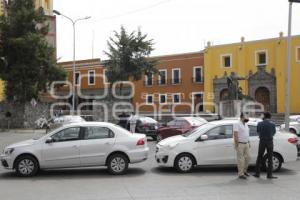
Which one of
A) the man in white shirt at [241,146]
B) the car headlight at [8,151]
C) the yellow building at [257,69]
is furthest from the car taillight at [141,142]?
the yellow building at [257,69]

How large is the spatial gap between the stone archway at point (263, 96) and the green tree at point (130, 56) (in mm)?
12426

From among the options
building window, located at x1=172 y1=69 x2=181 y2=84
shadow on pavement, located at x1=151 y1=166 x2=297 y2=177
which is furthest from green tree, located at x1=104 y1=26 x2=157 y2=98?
shadow on pavement, located at x1=151 y1=166 x2=297 y2=177

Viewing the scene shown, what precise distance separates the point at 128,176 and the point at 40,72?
32.6 meters

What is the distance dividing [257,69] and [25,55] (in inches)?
1074

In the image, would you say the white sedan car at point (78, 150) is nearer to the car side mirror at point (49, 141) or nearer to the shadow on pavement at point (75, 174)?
the car side mirror at point (49, 141)

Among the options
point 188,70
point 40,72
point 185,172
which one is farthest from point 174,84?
point 185,172

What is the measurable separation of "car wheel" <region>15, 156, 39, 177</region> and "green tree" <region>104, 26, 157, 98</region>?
141ft

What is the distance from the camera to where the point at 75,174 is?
45.7 ft

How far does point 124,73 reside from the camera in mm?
57375

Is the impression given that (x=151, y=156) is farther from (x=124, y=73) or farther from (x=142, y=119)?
(x=124, y=73)

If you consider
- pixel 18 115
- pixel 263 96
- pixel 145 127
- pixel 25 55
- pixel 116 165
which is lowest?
pixel 116 165

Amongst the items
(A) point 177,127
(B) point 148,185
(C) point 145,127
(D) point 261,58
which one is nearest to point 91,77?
(D) point 261,58

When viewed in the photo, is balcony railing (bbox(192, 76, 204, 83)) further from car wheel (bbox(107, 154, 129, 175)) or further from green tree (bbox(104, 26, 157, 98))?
car wheel (bbox(107, 154, 129, 175))

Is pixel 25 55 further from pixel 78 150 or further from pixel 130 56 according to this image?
pixel 78 150
